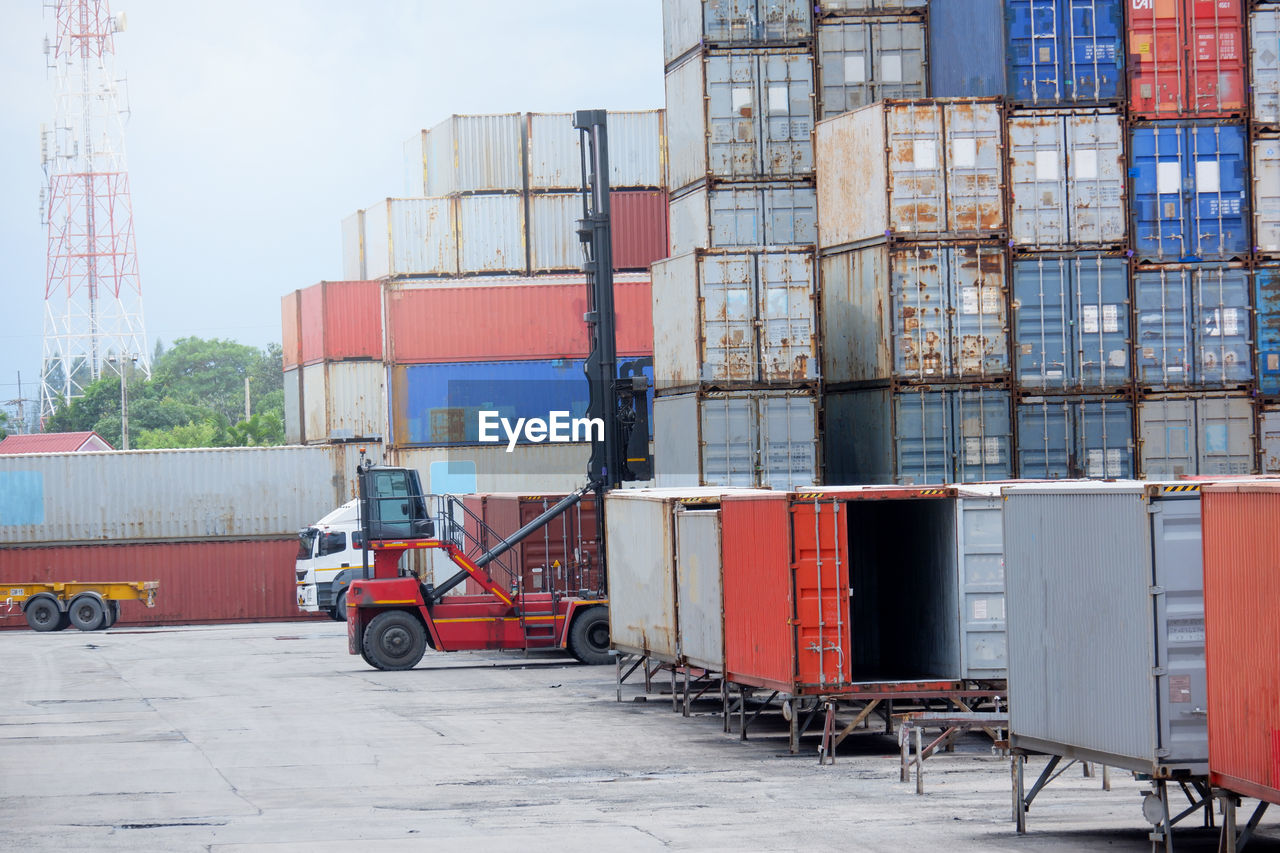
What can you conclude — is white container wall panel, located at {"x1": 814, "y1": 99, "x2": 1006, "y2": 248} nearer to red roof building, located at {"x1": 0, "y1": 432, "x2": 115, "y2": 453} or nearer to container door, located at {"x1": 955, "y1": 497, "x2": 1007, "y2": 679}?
container door, located at {"x1": 955, "y1": 497, "x2": 1007, "y2": 679}

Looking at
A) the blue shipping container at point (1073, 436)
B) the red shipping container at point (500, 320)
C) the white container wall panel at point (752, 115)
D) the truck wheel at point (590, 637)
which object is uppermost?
the white container wall panel at point (752, 115)

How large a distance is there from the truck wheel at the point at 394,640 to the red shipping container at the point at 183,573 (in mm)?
20767

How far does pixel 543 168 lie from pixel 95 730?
114 feet

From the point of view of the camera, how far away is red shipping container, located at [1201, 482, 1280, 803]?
1019cm

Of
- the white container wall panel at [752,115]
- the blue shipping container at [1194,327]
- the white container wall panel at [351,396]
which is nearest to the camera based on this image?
the blue shipping container at [1194,327]

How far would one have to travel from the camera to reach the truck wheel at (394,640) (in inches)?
1143

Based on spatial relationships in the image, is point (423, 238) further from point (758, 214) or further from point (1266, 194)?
point (1266, 194)

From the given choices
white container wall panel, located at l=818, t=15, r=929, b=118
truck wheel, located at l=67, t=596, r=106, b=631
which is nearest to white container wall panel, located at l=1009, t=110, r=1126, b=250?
white container wall panel, located at l=818, t=15, r=929, b=118

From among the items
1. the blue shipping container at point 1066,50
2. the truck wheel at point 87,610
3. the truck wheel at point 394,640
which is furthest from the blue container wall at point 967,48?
the truck wheel at point 87,610

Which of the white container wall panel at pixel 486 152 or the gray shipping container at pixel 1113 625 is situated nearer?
the gray shipping container at pixel 1113 625

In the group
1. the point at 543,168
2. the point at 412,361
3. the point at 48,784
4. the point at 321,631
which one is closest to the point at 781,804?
the point at 48,784

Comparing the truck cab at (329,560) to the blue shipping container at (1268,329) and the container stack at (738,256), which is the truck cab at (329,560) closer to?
the container stack at (738,256)

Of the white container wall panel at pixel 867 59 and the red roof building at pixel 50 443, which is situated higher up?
the white container wall panel at pixel 867 59

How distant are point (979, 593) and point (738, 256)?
952cm
